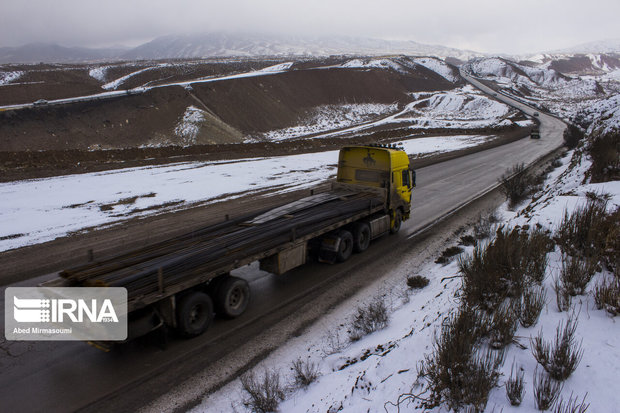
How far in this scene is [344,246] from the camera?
1052cm

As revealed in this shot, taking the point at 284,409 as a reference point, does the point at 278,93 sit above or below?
above

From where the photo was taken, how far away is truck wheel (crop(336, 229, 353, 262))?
10.3 metres

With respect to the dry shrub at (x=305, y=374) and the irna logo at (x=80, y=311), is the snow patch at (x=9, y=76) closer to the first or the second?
the irna logo at (x=80, y=311)

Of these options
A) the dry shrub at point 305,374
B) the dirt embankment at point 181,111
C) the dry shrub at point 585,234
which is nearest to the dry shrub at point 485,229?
the dry shrub at point 585,234

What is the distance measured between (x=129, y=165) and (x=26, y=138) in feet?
66.4

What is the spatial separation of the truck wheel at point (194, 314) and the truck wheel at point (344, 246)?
415 centimetres

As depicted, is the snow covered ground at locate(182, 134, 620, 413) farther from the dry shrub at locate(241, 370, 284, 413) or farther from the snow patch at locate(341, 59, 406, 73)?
the snow patch at locate(341, 59, 406, 73)

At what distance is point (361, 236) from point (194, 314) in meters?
5.59

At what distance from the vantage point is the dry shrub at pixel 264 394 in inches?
206

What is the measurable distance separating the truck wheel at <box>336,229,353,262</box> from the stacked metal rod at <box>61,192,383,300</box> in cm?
52

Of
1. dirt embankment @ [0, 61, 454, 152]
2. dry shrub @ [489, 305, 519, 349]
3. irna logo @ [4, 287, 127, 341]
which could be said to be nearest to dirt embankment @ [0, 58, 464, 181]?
dirt embankment @ [0, 61, 454, 152]

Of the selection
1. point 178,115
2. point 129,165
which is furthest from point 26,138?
point 129,165

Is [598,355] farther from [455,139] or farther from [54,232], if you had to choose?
[455,139]

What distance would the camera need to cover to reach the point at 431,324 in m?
5.84
